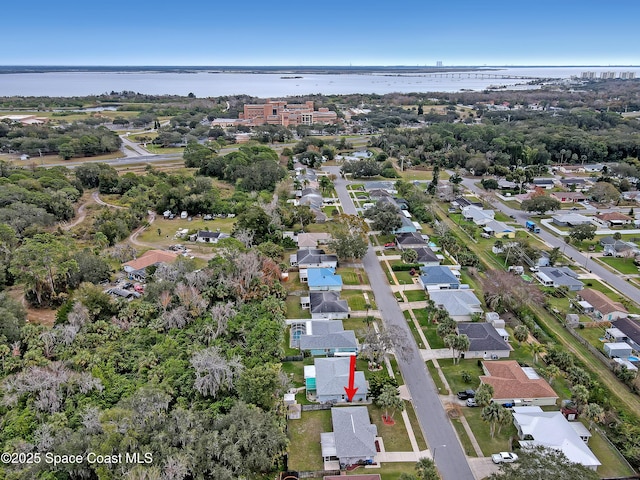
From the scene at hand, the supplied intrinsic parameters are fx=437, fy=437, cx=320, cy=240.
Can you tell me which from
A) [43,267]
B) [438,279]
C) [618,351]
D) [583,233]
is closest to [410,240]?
[438,279]

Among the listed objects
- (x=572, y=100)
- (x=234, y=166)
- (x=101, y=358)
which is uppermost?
(x=572, y=100)

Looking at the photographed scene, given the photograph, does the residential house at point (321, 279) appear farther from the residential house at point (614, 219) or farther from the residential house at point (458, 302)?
the residential house at point (614, 219)

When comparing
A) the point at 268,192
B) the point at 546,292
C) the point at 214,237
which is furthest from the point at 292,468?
the point at 268,192

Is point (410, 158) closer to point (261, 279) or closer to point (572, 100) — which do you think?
point (261, 279)

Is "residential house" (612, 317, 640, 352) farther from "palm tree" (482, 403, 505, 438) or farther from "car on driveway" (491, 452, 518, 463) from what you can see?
"car on driveway" (491, 452, 518, 463)

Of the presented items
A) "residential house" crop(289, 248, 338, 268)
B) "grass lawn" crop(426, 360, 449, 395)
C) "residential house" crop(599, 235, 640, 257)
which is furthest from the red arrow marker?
"residential house" crop(599, 235, 640, 257)

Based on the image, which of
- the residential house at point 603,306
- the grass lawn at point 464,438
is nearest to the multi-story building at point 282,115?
the residential house at point 603,306
